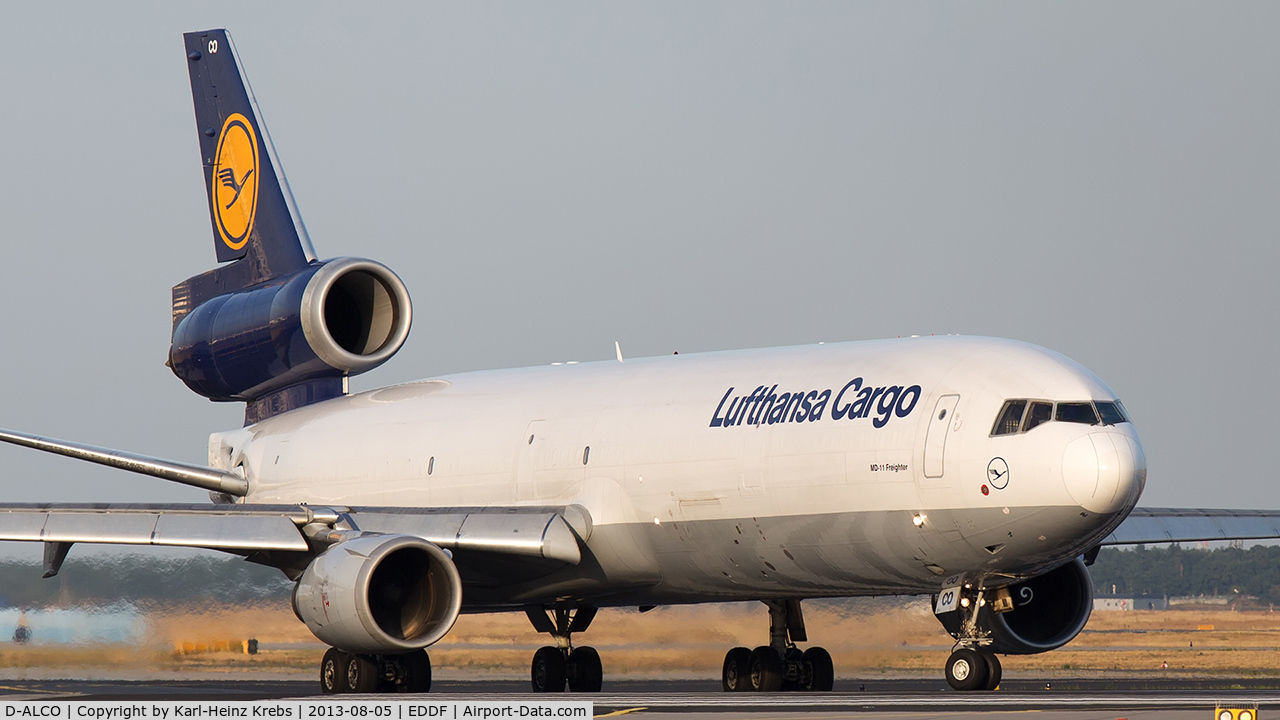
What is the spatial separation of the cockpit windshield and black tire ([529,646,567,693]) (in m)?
7.75

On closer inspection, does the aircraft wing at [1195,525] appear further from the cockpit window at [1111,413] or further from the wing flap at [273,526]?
the wing flap at [273,526]

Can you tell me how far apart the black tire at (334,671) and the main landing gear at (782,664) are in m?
4.78

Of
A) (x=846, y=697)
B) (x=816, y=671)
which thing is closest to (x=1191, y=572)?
(x=816, y=671)

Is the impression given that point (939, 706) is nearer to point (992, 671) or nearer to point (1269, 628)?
point (992, 671)

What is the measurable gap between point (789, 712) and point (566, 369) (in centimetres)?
805

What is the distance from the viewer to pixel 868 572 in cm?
1786

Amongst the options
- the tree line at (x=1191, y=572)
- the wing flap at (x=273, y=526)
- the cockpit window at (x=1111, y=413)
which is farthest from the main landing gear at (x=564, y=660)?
the tree line at (x=1191, y=572)

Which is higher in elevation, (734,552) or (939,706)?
(734,552)

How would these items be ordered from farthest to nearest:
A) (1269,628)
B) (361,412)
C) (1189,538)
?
1. (1269,628)
2. (361,412)
3. (1189,538)

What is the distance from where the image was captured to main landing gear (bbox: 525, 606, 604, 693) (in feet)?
72.8

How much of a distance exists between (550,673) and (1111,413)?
335 inches

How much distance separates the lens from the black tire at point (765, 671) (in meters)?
21.7

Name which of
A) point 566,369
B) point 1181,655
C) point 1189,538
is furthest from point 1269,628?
point 566,369

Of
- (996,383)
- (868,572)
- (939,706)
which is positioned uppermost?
(996,383)
